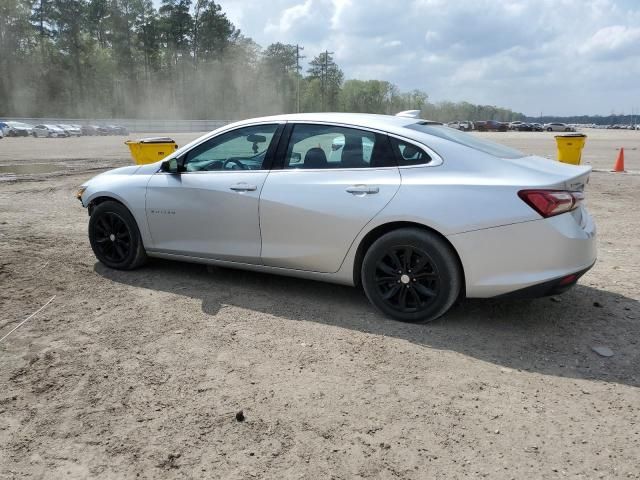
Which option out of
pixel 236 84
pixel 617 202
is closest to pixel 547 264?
pixel 617 202

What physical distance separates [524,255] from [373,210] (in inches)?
43.7

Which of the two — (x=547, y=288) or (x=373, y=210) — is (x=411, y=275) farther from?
(x=547, y=288)

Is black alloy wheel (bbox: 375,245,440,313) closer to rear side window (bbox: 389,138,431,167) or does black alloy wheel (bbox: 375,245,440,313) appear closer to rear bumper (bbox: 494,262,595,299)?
rear bumper (bbox: 494,262,595,299)

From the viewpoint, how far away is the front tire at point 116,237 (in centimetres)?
534

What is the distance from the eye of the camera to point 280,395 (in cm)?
315

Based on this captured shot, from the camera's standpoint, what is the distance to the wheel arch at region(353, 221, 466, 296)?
3922 millimetres

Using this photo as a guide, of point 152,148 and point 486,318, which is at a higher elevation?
point 152,148

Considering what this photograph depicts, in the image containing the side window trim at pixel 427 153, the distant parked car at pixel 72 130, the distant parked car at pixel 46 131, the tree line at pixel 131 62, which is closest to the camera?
the side window trim at pixel 427 153

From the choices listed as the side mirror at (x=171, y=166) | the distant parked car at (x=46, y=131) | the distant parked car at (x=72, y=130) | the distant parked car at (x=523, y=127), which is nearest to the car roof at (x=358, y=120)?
the side mirror at (x=171, y=166)

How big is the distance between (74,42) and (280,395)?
87.3 metres

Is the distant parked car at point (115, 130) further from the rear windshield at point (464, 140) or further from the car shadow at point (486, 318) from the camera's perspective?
the rear windshield at point (464, 140)

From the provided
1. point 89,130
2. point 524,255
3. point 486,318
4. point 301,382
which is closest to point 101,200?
point 301,382

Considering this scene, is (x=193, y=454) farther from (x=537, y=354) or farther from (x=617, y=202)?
(x=617, y=202)

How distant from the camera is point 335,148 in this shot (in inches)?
175
